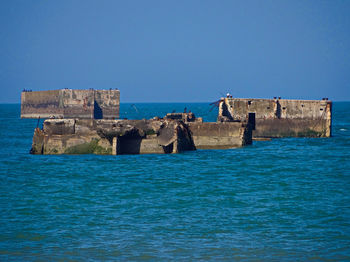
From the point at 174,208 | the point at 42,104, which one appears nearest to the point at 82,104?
the point at 42,104

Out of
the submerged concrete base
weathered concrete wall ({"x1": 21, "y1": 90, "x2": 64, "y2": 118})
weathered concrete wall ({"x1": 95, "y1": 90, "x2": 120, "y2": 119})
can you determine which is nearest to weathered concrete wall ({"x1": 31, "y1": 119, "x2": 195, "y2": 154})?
the submerged concrete base

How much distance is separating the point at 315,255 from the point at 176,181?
13372 mm

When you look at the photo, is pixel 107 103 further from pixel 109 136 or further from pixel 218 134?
pixel 109 136

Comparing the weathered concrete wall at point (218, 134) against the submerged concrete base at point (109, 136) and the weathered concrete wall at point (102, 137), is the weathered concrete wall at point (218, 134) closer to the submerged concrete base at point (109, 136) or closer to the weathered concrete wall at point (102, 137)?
the submerged concrete base at point (109, 136)

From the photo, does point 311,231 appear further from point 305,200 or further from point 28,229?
point 28,229

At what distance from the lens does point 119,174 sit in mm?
30109

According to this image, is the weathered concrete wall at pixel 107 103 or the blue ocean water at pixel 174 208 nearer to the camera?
the blue ocean water at pixel 174 208

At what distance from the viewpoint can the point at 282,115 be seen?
5138 cm

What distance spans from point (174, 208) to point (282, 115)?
31.6m

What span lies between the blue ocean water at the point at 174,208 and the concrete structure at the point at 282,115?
13.2 metres

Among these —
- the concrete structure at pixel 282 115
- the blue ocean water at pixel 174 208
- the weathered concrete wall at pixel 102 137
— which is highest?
the concrete structure at pixel 282 115

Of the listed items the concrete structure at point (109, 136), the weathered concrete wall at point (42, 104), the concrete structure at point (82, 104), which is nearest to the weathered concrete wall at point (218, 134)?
the concrete structure at point (109, 136)

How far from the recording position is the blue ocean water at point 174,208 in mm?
16188

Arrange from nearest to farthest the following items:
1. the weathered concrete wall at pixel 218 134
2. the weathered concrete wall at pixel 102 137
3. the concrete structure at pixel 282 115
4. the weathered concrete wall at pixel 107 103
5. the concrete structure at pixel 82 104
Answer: the weathered concrete wall at pixel 102 137 < the weathered concrete wall at pixel 218 134 < the concrete structure at pixel 282 115 < the concrete structure at pixel 82 104 < the weathered concrete wall at pixel 107 103
